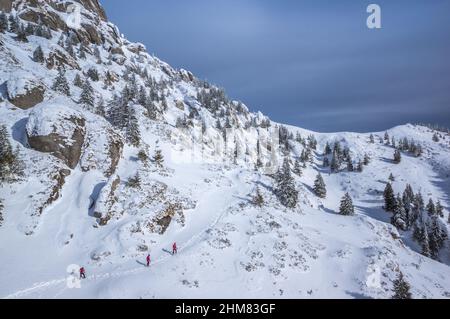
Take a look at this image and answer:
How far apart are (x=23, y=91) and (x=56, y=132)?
12.1 meters

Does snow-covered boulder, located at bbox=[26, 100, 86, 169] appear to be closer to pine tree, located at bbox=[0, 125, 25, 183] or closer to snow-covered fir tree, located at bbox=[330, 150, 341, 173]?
pine tree, located at bbox=[0, 125, 25, 183]

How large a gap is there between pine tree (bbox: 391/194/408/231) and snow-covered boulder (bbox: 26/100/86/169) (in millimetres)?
64509

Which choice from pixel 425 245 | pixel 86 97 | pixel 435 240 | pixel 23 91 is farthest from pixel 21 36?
pixel 435 240

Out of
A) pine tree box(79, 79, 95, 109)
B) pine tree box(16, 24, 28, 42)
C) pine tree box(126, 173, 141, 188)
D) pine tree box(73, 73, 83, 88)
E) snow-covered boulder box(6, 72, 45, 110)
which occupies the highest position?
pine tree box(16, 24, 28, 42)

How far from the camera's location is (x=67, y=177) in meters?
34.8

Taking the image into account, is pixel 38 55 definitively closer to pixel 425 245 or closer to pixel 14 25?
pixel 14 25

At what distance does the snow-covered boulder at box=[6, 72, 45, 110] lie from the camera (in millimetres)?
40844

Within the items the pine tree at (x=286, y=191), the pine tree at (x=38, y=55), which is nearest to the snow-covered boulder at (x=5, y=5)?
the pine tree at (x=38, y=55)

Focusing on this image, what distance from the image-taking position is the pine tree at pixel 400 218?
2473 inches

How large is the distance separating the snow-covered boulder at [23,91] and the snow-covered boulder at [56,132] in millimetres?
6846

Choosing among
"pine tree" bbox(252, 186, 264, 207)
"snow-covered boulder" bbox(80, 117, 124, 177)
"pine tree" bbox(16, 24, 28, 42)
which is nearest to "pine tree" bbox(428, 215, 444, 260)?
"pine tree" bbox(252, 186, 264, 207)

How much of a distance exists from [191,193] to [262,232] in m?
12.0
